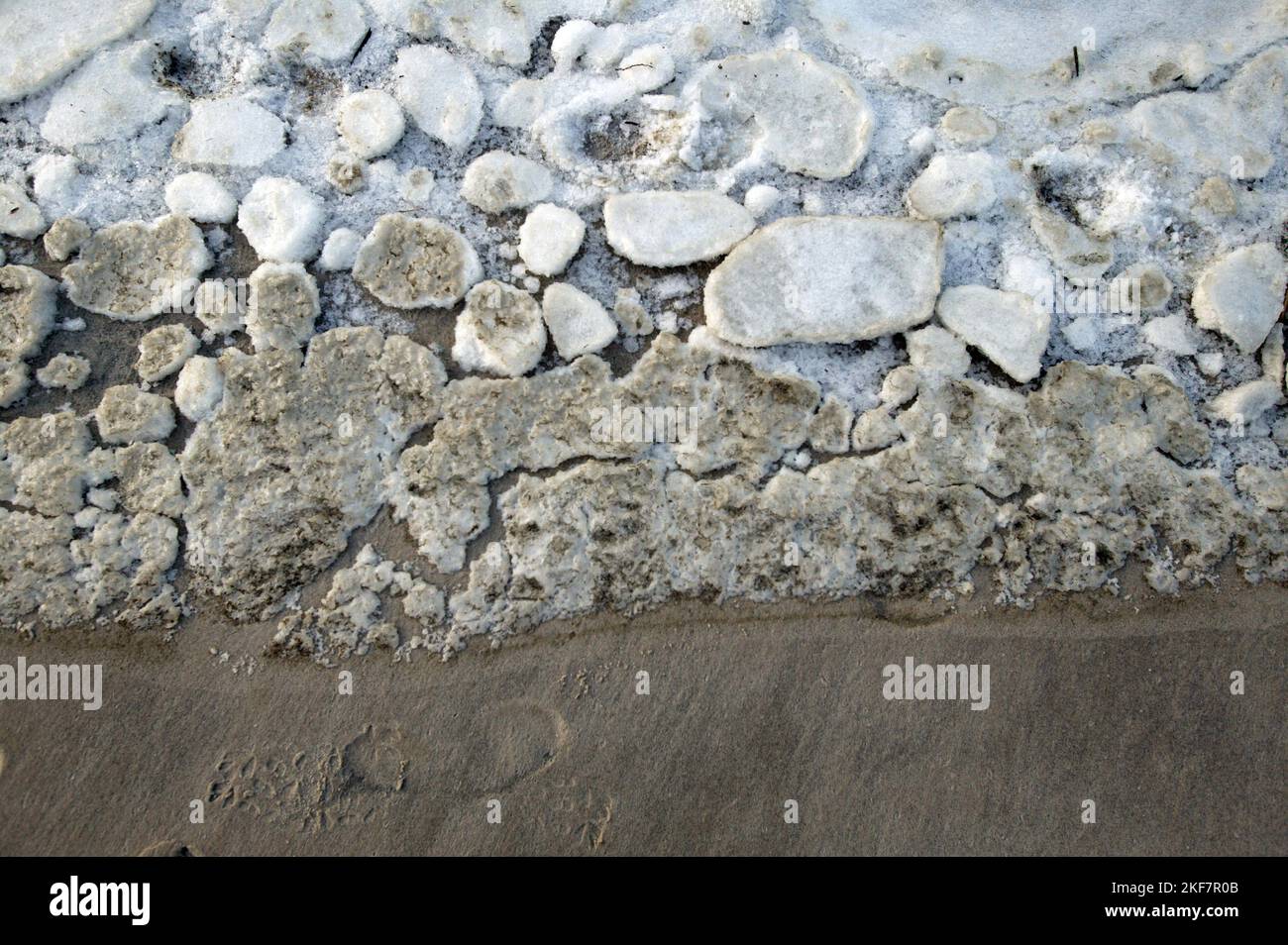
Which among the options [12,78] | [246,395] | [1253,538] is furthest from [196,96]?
[1253,538]

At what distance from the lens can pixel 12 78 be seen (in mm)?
2988

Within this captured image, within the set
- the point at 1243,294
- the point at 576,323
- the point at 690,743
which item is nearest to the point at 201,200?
the point at 576,323

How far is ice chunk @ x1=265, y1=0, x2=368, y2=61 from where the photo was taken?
3.06 metres

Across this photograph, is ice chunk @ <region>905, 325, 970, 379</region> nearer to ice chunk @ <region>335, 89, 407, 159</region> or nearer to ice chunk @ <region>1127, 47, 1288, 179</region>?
ice chunk @ <region>1127, 47, 1288, 179</region>

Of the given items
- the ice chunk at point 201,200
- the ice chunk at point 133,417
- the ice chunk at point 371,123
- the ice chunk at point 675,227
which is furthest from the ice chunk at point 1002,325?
the ice chunk at point 133,417

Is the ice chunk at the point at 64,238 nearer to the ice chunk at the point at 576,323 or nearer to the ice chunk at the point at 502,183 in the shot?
the ice chunk at the point at 502,183

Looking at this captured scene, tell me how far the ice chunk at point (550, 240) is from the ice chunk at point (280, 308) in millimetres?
681

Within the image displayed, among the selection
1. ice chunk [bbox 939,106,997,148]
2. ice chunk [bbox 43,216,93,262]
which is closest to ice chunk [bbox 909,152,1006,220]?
ice chunk [bbox 939,106,997,148]

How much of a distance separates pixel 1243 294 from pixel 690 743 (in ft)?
7.30

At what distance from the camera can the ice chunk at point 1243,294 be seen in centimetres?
284

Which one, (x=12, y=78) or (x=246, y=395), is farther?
(x=12, y=78)

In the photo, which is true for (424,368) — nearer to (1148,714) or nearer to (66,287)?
(66,287)

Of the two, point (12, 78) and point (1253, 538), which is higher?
point (12, 78)
